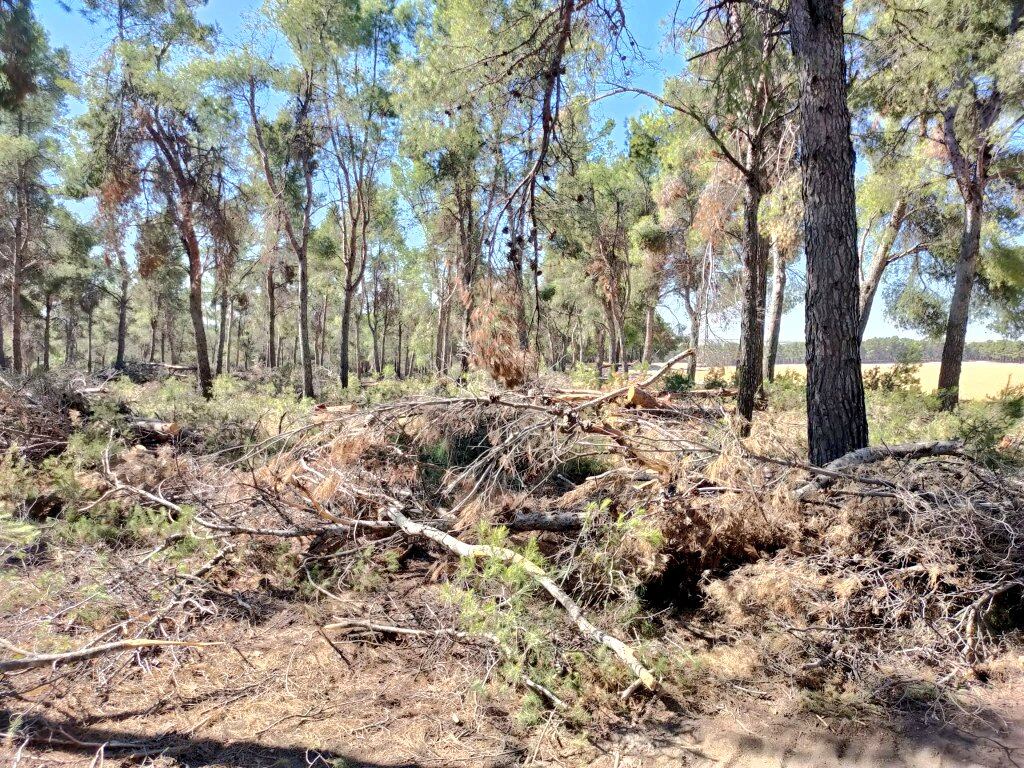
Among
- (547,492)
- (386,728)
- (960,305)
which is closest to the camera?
(386,728)

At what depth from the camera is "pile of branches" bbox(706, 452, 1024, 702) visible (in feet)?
9.82

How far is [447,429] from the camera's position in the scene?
4.87m

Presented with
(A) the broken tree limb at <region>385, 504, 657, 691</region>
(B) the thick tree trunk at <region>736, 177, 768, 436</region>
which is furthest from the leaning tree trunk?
(A) the broken tree limb at <region>385, 504, 657, 691</region>

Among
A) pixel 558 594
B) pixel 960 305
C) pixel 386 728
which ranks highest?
pixel 960 305

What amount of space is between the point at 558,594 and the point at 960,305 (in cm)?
1256

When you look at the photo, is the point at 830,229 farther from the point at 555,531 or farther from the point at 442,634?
the point at 442,634

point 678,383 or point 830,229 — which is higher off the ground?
point 830,229

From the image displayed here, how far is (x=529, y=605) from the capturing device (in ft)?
11.4

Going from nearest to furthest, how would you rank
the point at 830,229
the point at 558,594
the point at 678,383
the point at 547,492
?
the point at 558,594, the point at 830,229, the point at 547,492, the point at 678,383

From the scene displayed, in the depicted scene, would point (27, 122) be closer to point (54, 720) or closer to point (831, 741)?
point (54, 720)

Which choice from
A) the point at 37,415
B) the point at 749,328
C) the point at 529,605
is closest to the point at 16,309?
the point at 37,415

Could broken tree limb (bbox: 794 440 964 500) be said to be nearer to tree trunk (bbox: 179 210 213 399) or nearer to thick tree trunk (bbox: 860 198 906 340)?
thick tree trunk (bbox: 860 198 906 340)

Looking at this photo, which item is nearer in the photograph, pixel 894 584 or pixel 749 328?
pixel 894 584

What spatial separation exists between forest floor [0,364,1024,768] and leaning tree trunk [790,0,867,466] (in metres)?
0.55
